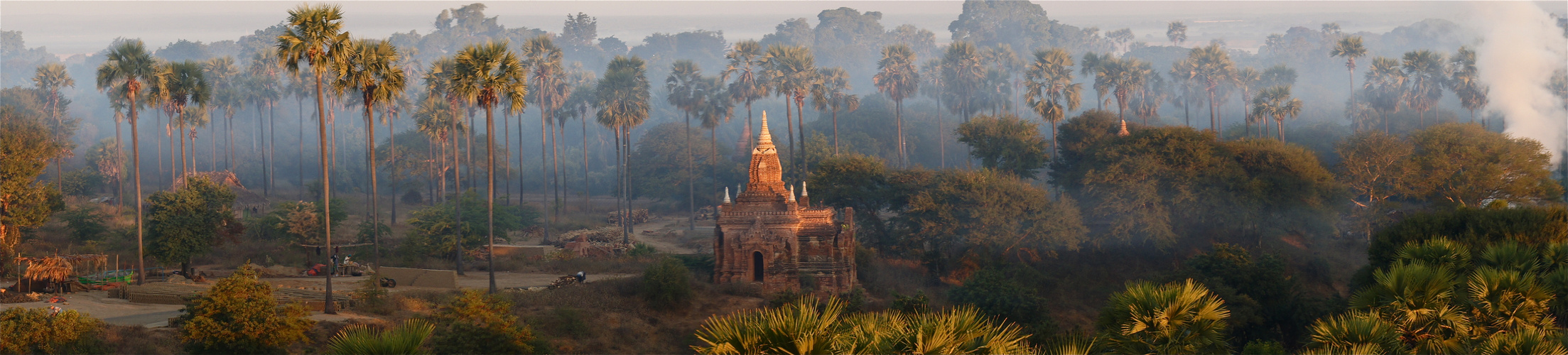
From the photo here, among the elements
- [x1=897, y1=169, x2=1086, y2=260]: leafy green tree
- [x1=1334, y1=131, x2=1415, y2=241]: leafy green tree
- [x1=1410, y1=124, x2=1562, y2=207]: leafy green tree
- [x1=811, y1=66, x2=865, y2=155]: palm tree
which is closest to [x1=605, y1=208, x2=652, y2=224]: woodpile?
[x1=811, y1=66, x2=865, y2=155]: palm tree

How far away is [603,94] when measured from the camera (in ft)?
241

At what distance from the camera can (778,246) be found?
43.4 metres

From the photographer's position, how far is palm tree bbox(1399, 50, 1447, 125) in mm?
86312

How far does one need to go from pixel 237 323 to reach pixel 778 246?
20471 mm

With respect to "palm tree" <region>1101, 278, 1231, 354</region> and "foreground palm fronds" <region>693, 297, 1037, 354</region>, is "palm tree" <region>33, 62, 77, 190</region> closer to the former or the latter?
"foreground palm fronds" <region>693, 297, 1037, 354</region>

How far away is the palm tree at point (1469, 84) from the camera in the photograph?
81394mm

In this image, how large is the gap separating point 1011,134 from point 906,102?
9136cm

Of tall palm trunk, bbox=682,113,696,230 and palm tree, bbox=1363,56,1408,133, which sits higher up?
palm tree, bbox=1363,56,1408,133

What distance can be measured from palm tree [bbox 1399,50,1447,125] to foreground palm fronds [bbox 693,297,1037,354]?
3242 inches

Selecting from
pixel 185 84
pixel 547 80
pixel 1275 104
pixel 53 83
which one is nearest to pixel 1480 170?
pixel 1275 104

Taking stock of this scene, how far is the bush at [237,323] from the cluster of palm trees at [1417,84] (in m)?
82.9

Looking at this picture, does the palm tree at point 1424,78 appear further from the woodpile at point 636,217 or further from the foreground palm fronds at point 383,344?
the foreground palm fronds at point 383,344

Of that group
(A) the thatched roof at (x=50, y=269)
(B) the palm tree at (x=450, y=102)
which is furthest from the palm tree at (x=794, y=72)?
(A) the thatched roof at (x=50, y=269)

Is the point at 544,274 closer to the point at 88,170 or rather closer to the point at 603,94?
the point at 603,94
